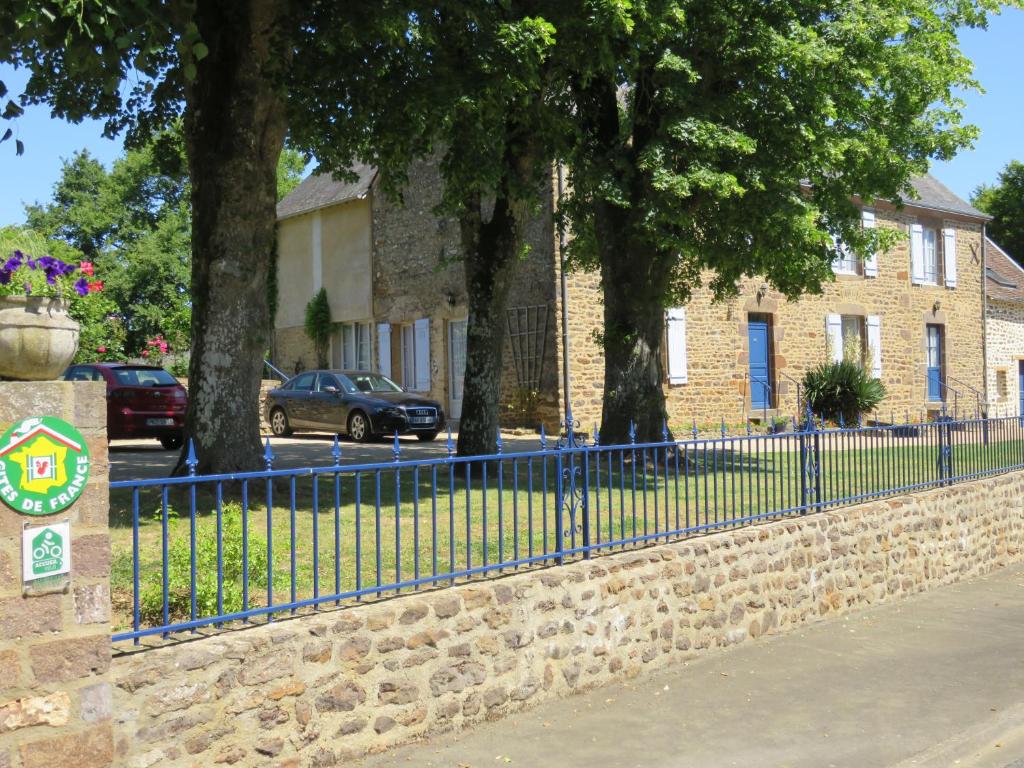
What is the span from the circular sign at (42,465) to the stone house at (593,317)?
13.3 m

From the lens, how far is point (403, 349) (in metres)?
23.4

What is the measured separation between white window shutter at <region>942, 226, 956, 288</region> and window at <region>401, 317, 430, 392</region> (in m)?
14.6

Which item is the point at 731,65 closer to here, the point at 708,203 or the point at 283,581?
the point at 708,203

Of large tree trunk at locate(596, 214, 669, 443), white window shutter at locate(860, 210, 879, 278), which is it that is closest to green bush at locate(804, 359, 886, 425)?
white window shutter at locate(860, 210, 879, 278)

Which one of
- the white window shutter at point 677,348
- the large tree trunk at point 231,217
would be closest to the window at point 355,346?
the white window shutter at point 677,348

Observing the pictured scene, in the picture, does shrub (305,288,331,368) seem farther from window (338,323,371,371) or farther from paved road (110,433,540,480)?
paved road (110,433,540,480)

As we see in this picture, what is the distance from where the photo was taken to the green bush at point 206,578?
5367 mm

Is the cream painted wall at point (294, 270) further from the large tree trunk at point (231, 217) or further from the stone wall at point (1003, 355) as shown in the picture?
the stone wall at point (1003, 355)

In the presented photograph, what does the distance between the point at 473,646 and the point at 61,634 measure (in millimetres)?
2370

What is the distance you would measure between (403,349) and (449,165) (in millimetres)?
13314

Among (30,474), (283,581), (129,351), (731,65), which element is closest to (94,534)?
(30,474)

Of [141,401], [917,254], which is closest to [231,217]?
[141,401]

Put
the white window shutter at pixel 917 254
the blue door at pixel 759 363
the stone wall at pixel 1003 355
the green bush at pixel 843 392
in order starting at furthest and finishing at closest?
the stone wall at pixel 1003 355 < the white window shutter at pixel 917 254 < the blue door at pixel 759 363 < the green bush at pixel 843 392

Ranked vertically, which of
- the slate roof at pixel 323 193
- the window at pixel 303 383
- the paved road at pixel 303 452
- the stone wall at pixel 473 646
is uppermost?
the slate roof at pixel 323 193
